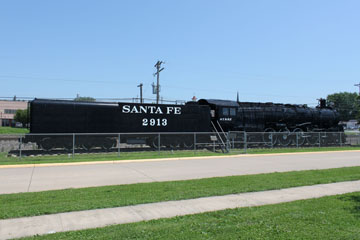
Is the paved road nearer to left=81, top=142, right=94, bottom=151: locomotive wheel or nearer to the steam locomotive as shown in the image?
the steam locomotive

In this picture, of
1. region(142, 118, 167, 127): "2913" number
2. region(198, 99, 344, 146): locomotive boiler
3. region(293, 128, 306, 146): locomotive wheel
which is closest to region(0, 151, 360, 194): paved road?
region(142, 118, 167, 127): "2913" number

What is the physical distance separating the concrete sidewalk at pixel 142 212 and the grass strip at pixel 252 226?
382 millimetres

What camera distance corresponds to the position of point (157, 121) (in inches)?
771

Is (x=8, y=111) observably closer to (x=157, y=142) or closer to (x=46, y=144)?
(x=46, y=144)

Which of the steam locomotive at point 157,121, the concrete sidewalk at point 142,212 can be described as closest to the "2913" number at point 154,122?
the steam locomotive at point 157,121

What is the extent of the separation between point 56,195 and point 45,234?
8.62ft

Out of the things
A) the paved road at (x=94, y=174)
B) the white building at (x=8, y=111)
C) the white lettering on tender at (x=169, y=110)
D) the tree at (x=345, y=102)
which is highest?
the tree at (x=345, y=102)

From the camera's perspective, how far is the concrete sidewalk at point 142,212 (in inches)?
191

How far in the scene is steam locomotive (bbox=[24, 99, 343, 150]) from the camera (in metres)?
16.6

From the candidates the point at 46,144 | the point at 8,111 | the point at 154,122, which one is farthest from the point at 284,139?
the point at 8,111

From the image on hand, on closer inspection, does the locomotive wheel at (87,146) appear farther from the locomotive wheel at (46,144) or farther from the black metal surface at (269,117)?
the black metal surface at (269,117)

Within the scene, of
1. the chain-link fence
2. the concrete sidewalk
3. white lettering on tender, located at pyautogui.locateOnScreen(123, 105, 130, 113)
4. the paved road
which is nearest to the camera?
the concrete sidewalk

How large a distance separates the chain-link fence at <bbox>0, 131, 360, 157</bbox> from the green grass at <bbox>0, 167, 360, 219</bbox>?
24.9 ft

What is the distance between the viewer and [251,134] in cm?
2214
